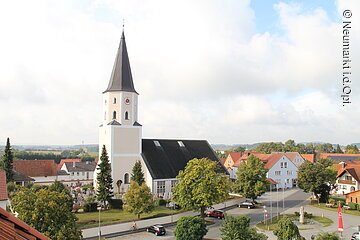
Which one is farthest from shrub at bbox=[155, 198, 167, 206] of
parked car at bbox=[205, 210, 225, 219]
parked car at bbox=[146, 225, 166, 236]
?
parked car at bbox=[146, 225, 166, 236]

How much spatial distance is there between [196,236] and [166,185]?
22343 millimetres

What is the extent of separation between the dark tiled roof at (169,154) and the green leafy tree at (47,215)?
92.3 feet

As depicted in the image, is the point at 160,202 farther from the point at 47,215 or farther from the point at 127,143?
the point at 47,215

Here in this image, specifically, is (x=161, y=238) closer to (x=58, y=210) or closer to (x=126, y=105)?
(x=58, y=210)

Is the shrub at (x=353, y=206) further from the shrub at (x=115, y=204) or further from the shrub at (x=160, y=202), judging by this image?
the shrub at (x=115, y=204)

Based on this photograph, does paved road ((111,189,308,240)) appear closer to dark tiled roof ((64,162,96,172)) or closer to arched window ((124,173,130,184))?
arched window ((124,173,130,184))

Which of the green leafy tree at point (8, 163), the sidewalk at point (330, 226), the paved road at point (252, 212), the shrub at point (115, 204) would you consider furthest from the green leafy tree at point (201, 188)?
the green leafy tree at point (8, 163)

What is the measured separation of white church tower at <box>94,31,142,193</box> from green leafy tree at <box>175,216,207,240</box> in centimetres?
2326

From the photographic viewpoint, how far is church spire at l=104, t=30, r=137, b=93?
164 feet

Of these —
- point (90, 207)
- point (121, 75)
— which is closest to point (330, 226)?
point (90, 207)

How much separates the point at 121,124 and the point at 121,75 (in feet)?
22.5

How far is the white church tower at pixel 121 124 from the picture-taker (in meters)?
48.3

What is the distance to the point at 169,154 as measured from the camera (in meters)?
51.6

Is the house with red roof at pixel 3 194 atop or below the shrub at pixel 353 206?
atop
